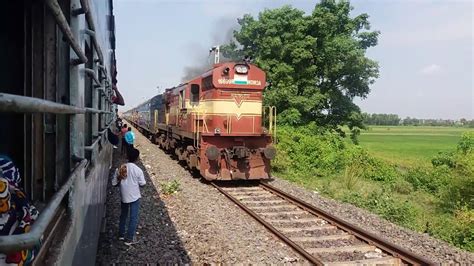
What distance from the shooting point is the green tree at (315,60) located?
2305cm

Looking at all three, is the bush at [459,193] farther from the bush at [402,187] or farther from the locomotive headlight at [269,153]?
the locomotive headlight at [269,153]

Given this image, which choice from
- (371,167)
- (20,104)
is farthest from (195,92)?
(20,104)

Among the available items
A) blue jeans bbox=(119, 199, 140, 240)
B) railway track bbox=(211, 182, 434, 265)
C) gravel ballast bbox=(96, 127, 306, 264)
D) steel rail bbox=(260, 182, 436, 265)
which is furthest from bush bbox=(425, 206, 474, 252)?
blue jeans bbox=(119, 199, 140, 240)

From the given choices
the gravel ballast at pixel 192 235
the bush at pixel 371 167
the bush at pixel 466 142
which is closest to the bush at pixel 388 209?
the gravel ballast at pixel 192 235

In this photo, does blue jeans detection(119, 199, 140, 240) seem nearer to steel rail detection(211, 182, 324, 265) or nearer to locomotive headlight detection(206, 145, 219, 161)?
steel rail detection(211, 182, 324, 265)

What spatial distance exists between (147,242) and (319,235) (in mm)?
2748

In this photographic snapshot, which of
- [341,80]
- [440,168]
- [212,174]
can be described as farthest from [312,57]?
[212,174]

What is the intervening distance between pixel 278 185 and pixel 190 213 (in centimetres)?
401

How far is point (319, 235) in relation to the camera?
6953 mm

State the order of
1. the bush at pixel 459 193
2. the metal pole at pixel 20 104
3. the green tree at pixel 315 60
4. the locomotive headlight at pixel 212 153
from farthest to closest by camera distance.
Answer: the green tree at pixel 315 60 < the bush at pixel 459 193 < the locomotive headlight at pixel 212 153 < the metal pole at pixel 20 104

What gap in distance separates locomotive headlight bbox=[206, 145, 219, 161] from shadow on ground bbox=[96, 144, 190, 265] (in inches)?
92.9

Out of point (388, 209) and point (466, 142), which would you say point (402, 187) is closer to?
point (466, 142)

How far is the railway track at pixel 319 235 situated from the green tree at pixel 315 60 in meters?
13.9

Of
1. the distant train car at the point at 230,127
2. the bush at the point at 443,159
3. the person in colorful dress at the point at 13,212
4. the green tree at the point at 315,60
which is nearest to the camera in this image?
the person in colorful dress at the point at 13,212
